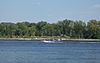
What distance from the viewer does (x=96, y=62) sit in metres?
71.8

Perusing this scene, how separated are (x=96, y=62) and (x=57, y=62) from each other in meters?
6.64

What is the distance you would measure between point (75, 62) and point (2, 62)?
12567 millimetres

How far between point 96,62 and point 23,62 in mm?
12417

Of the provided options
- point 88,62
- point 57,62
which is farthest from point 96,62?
point 57,62

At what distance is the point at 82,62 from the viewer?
72312mm

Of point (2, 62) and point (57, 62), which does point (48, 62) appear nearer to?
point (57, 62)

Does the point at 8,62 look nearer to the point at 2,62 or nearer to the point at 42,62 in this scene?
the point at 2,62

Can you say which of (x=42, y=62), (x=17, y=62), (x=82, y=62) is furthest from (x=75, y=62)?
(x=17, y=62)

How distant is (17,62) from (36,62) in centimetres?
339

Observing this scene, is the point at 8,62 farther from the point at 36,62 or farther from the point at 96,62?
the point at 96,62

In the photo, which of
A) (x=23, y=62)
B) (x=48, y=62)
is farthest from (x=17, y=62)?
(x=48, y=62)

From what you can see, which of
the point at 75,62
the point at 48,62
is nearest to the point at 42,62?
the point at 48,62

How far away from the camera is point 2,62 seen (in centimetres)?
6944

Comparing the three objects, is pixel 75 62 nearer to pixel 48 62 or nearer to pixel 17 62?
pixel 48 62
